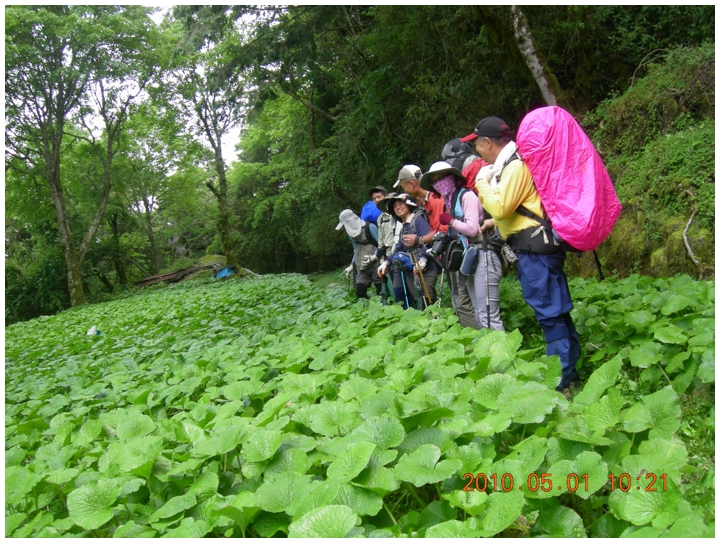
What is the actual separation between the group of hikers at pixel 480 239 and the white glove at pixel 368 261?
18 centimetres

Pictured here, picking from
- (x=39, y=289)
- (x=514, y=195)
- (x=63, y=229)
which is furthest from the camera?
(x=39, y=289)

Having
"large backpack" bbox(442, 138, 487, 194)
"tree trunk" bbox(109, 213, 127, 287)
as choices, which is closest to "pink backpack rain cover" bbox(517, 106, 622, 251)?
"large backpack" bbox(442, 138, 487, 194)

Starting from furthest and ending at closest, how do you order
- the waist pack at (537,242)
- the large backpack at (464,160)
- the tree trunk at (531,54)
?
the tree trunk at (531,54)
the large backpack at (464,160)
the waist pack at (537,242)

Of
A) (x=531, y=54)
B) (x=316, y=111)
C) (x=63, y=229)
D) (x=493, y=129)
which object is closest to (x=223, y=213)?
(x=63, y=229)

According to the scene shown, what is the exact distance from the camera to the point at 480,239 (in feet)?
13.5

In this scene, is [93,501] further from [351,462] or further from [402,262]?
[402,262]

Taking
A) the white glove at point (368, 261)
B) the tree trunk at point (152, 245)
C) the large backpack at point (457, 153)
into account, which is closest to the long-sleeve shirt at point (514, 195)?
the large backpack at point (457, 153)

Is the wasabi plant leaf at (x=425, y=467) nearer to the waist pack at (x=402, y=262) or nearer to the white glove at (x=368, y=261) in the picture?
the waist pack at (x=402, y=262)

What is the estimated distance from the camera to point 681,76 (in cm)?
721

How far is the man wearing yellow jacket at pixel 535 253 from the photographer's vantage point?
3.25 metres

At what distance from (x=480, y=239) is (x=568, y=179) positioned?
1.07 m

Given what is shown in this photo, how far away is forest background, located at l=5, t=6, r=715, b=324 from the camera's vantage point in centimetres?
693

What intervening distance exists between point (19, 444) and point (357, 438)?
9.57 ft
